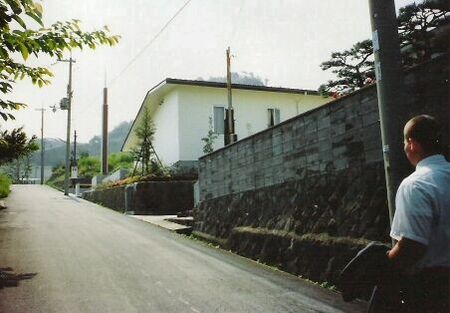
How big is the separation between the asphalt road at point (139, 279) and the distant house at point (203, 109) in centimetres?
1156

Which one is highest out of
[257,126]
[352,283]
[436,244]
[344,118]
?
→ [257,126]

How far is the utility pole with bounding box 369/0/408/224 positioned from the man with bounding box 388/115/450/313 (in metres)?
1.76

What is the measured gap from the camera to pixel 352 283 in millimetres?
2367

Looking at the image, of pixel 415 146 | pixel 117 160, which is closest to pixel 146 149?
pixel 415 146

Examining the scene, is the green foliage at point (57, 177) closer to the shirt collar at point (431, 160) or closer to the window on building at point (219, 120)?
the window on building at point (219, 120)

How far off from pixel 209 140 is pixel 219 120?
218 centimetres

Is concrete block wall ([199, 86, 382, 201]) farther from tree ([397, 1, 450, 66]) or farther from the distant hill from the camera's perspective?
the distant hill

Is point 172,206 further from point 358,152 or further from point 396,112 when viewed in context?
point 396,112

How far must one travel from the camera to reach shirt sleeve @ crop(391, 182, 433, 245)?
2.10m

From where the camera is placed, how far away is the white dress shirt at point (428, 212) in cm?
210

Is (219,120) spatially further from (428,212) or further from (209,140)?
(428,212)

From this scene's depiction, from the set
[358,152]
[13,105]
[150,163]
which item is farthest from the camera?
[150,163]

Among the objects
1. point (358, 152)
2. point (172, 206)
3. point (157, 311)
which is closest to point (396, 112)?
point (358, 152)

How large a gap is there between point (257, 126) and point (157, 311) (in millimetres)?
19629
